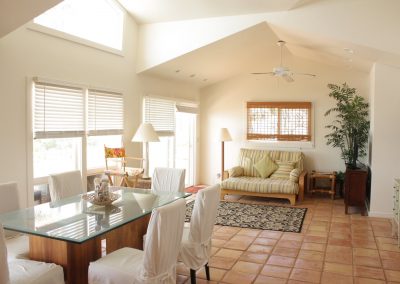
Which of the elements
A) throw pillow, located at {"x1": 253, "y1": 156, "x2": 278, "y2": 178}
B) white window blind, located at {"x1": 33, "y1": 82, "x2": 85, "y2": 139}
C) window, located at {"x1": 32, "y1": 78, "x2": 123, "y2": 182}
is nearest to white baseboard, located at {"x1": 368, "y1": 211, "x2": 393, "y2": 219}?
throw pillow, located at {"x1": 253, "y1": 156, "x2": 278, "y2": 178}

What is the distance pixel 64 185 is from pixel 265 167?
15.1ft

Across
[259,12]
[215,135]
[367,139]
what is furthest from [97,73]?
[367,139]

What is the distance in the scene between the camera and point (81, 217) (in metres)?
2.96

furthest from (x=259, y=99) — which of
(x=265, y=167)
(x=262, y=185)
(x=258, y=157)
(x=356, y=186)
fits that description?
(x=356, y=186)

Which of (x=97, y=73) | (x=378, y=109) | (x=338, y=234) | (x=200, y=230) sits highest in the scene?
(x=97, y=73)

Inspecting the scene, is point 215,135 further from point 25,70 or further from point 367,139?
point 25,70

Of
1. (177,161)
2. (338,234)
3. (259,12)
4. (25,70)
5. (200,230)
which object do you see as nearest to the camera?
(200,230)

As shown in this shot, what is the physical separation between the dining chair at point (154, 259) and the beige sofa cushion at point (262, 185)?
4358 mm

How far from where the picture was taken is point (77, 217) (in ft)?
9.70

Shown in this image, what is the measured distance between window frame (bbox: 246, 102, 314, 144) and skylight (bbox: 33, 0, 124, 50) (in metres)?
3.62

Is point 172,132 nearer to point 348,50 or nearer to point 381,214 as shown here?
point 348,50

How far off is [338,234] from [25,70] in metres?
4.51

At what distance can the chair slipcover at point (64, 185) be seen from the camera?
3.84m

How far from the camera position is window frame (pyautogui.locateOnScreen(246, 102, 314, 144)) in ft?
26.0
